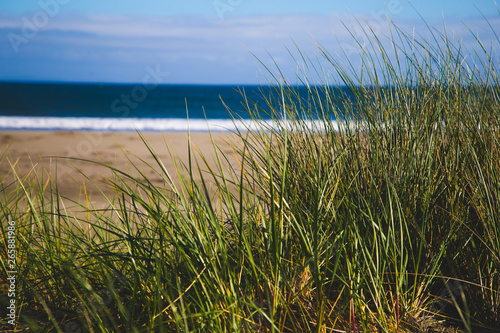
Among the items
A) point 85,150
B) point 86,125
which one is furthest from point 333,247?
point 86,125

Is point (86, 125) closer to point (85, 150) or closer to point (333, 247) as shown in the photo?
point (85, 150)

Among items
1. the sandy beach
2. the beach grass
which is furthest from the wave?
the beach grass

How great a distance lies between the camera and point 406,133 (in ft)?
4.31

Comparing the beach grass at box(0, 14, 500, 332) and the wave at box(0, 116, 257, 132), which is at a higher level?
the wave at box(0, 116, 257, 132)

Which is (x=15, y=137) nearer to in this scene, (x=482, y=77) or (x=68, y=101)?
(x=482, y=77)

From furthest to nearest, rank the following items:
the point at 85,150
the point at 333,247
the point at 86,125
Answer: the point at 86,125 < the point at 85,150 < the point at 333,247

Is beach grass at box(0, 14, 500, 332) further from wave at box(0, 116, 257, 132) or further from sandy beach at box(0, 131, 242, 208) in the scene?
wave at box(0, 116, 257, 132)

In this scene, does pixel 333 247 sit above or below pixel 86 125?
below

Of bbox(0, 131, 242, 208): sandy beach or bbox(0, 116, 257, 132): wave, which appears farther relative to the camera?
bbox(0, 116, 257, 132): wave

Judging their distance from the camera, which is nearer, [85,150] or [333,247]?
[333,247]

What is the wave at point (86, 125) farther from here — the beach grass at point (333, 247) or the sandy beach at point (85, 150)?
the beach grass at point (333, 247)

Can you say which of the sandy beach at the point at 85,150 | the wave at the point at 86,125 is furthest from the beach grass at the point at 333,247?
the wave at the point at 86,125

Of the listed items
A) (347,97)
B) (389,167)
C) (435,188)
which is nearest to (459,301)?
(435,188)

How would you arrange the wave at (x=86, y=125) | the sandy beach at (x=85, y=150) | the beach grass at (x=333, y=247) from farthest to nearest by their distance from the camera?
the wave at (x=86, y=125) < the sandy beach at (x=85, y=150) < the beach grass at (x=333, y=247)
